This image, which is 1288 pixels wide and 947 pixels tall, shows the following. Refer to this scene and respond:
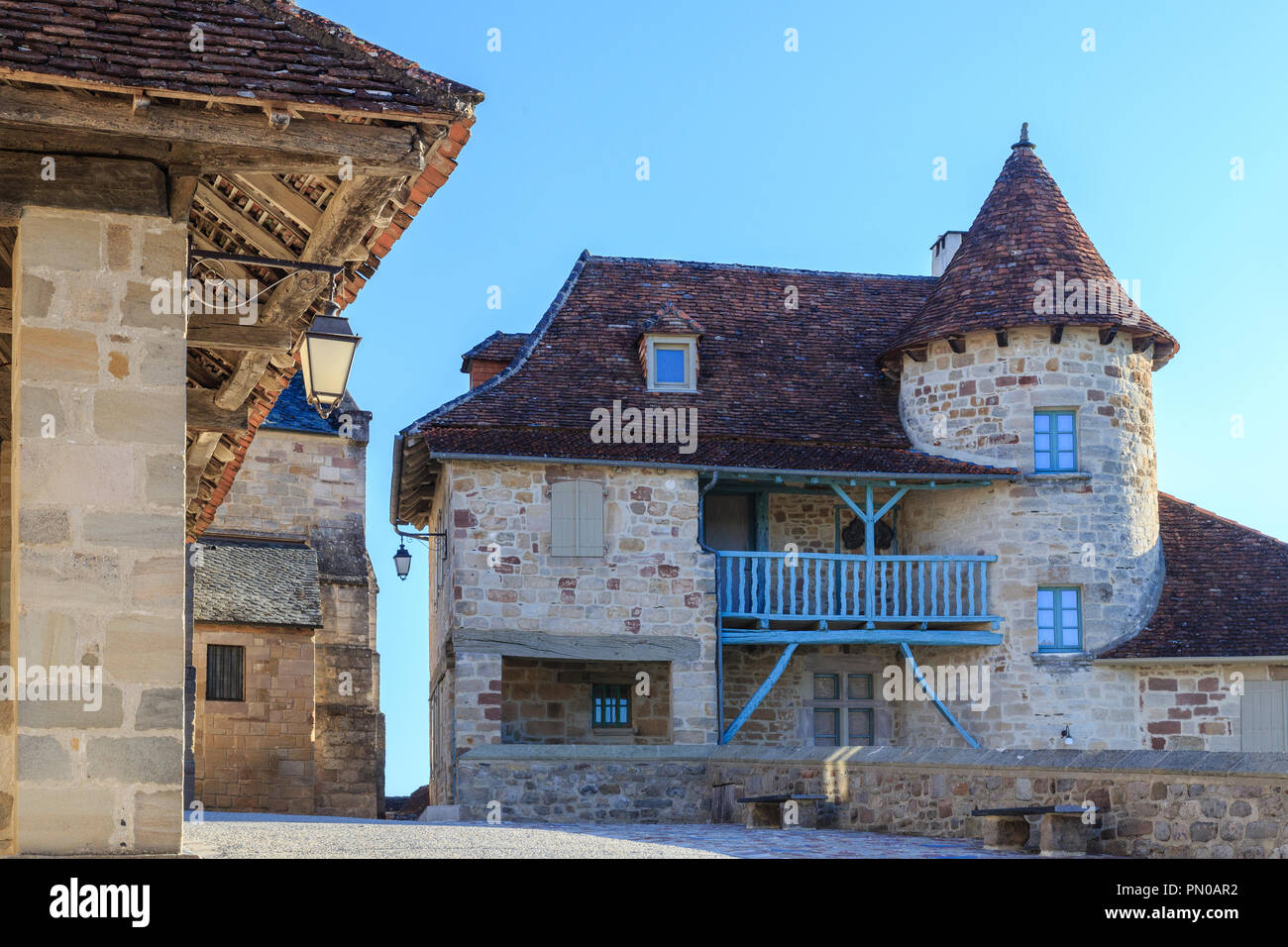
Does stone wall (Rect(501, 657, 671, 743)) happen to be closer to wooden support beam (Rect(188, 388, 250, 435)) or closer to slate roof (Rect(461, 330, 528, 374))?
slate roof (Rect(461, 330, 528, 374))

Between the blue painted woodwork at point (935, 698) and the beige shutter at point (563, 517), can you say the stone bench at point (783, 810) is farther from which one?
the blue painted woodwork at point (935, 698)

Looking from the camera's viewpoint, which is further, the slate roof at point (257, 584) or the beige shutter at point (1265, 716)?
the slate roof at point (257, 584)

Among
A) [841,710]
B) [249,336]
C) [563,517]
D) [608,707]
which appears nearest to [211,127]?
[249,336]

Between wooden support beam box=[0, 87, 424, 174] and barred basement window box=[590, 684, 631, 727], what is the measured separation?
16585 millimetres

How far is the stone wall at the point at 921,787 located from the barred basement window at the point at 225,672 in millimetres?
7999

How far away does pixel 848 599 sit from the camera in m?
→ 24.0

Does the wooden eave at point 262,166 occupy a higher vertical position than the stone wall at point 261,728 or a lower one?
higher

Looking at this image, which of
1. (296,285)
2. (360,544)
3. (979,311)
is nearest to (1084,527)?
(979,311)

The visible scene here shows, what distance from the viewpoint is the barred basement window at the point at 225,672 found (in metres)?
27.6

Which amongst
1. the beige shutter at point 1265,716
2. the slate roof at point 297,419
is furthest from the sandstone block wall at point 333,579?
the beige shutter at point 1265,716

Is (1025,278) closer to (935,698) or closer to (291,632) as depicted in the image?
(935,698)

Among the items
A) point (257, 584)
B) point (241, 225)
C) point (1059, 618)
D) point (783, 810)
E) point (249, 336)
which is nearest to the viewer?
point (241, 225)

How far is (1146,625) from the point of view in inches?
937

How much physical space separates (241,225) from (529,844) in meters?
5.25
